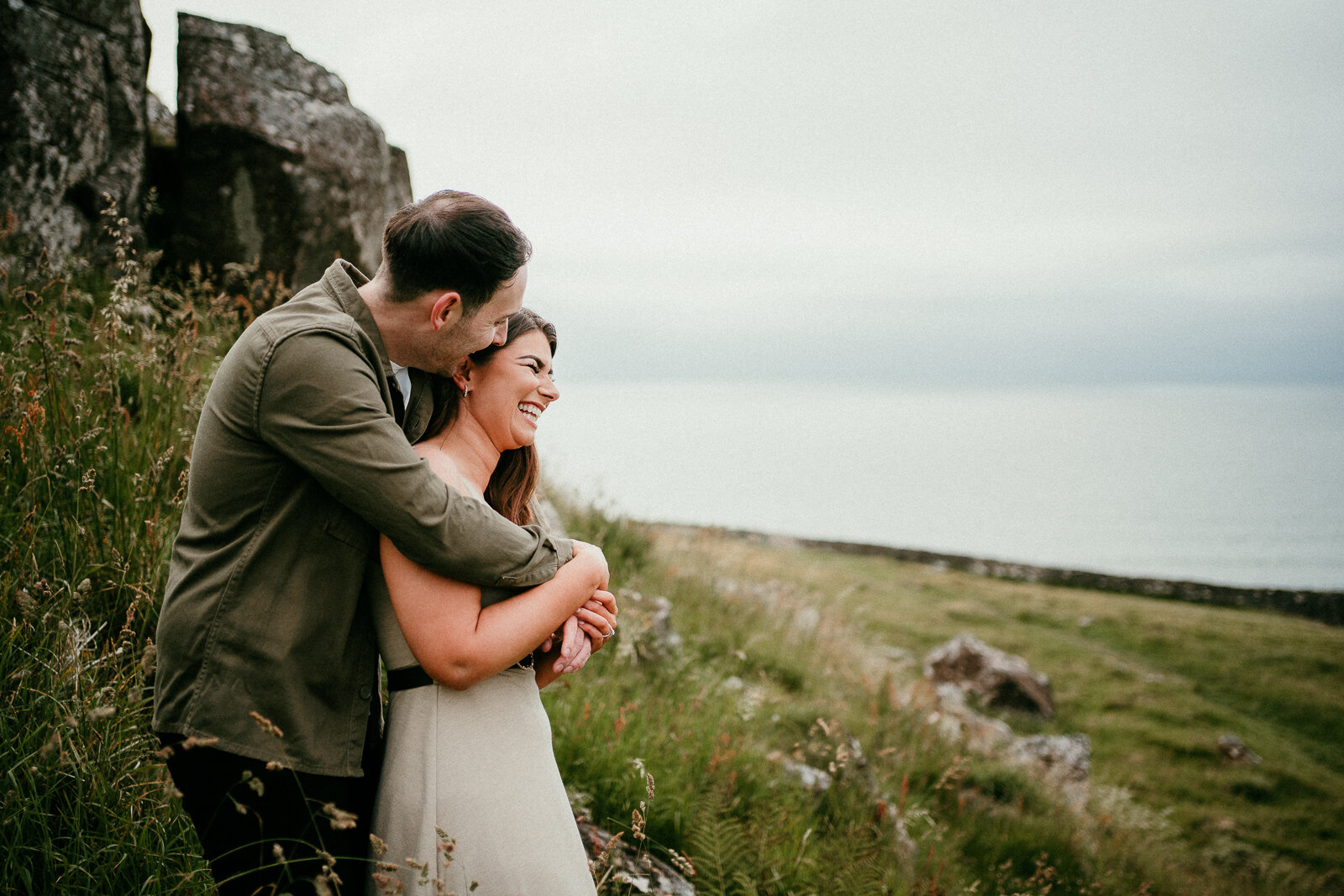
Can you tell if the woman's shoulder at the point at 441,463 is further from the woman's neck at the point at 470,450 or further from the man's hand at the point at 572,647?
the man's hand at the point at 572,647

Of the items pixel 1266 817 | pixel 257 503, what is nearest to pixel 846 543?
pixel 1266 817

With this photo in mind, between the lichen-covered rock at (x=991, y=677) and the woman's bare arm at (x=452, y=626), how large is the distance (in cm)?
1435

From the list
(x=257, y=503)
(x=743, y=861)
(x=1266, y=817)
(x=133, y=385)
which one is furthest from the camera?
(x=1266, y=817)

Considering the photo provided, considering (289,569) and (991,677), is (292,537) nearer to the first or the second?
(289,569)

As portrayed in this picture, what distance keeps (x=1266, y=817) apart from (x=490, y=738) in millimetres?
16493

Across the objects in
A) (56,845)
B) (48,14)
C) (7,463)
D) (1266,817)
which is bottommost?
(1266,817)

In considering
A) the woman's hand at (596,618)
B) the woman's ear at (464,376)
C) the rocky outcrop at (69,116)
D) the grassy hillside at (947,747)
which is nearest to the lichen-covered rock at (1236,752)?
the grassy hillside at (947,747)

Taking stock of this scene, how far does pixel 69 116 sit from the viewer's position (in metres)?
5.45

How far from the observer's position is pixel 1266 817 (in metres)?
12.6

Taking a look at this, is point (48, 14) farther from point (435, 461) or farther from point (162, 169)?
point (435, 461)

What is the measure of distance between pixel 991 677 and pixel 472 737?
1519cm

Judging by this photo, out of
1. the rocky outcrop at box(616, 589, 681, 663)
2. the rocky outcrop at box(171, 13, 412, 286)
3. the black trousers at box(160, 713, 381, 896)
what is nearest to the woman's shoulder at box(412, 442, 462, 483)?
the black trousers at box(160, 713, 381, 896)

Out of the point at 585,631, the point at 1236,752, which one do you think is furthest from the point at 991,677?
the point at 585,631

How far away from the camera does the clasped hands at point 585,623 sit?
232cm
